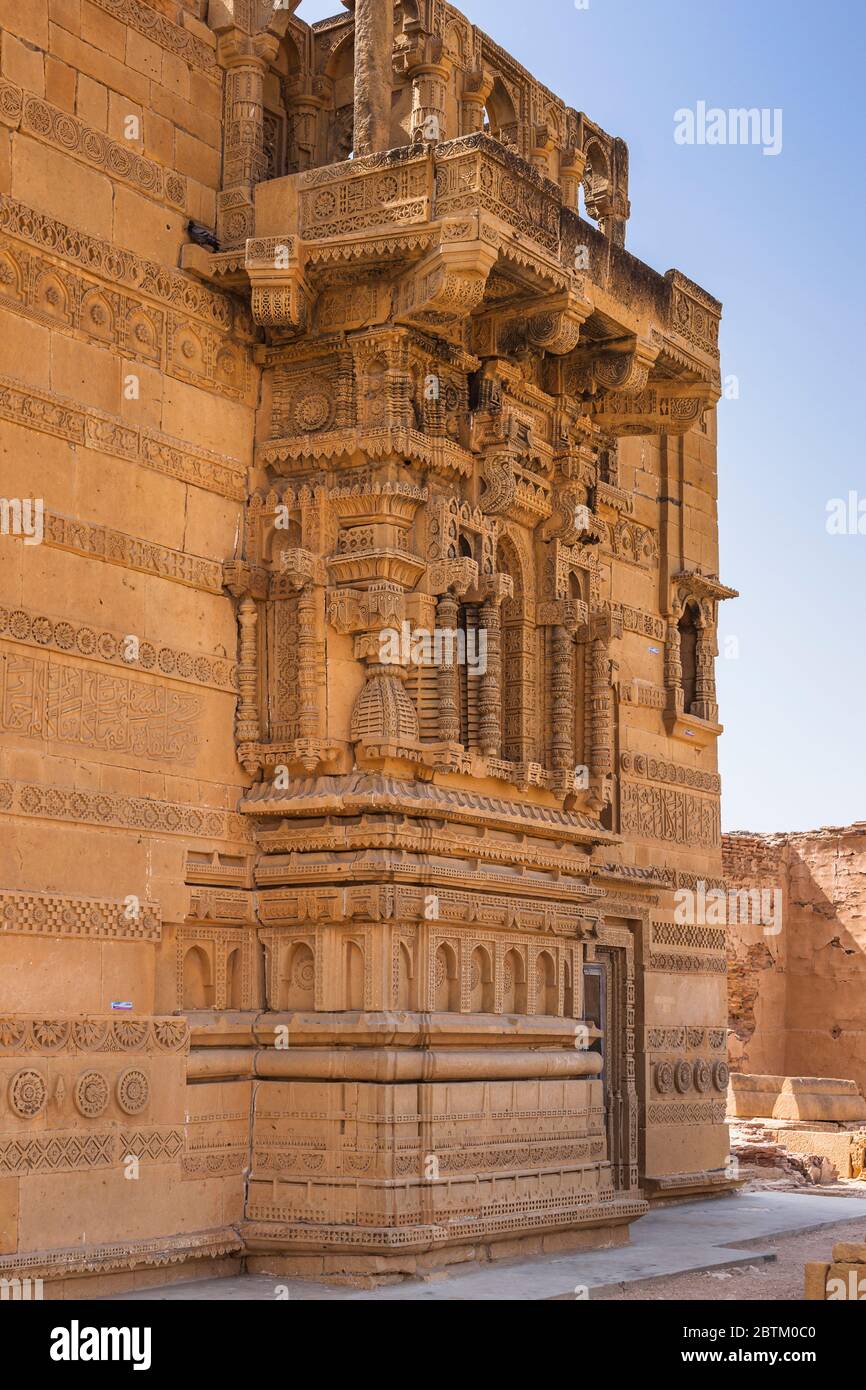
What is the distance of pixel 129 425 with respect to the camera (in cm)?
913

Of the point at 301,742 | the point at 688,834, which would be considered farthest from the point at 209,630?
the point at 688,834

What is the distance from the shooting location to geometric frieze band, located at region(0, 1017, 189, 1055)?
8.00 m

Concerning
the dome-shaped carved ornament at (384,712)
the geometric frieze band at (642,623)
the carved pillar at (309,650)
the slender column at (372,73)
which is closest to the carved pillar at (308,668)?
the carved pillar at (309,650)

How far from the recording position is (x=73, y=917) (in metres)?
8.38

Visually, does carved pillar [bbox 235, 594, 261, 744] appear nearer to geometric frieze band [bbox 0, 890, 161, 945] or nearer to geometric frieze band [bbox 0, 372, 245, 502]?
geometric frieze band [bbox 0, 372, 245, 502]

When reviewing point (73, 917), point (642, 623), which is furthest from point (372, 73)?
point (73, 917)

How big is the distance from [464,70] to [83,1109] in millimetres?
6591

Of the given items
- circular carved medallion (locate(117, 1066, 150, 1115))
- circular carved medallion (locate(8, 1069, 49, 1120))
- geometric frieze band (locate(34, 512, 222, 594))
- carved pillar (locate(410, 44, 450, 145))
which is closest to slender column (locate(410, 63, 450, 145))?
carved pillar (locate(410, 44, 450, 145))

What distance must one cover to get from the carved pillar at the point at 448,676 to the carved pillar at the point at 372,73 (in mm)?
2675

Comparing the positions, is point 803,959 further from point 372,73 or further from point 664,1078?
point 372,73

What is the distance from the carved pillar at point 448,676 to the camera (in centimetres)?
973

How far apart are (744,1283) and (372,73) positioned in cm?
729

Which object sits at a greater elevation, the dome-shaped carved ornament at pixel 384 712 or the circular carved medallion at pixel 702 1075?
the dome-shaped carved ornament at pixel 384 712

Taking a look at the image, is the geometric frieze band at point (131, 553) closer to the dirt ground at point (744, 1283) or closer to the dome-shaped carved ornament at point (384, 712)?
the dome-shaped carved ornament at point (384, 712)
